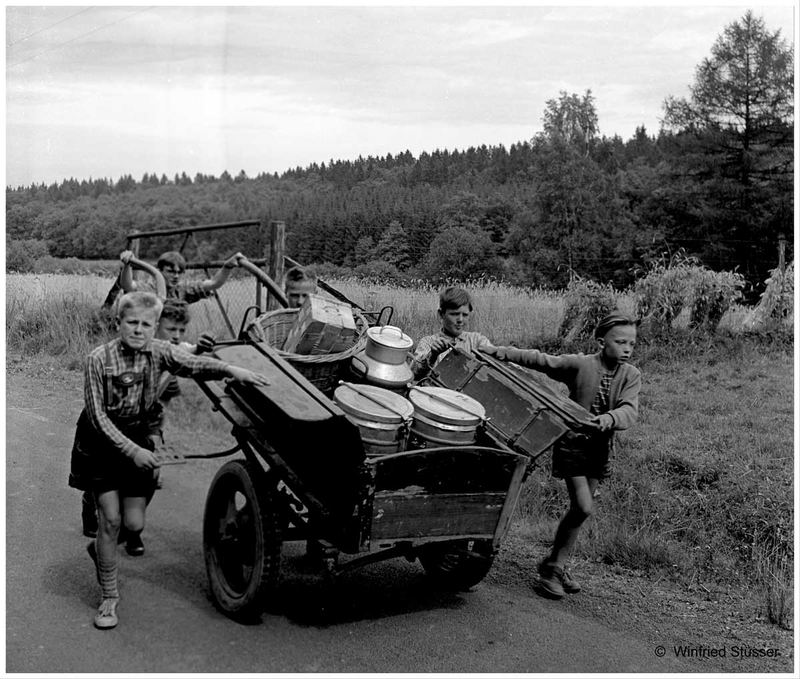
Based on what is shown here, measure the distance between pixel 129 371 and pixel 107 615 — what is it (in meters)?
1.16

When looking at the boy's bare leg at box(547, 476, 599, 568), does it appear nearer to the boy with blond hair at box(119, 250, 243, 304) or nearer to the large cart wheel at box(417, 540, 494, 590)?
the large cart wheel at box(417, 540, 494, 590)

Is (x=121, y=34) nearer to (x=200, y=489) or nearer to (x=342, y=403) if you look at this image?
(x=200, y=489)

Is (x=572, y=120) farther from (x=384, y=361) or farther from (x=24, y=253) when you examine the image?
(x=384, y=361)

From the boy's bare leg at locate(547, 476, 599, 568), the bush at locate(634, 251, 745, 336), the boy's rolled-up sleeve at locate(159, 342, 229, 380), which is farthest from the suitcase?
the bush at locate(634, 251, 745, 336)

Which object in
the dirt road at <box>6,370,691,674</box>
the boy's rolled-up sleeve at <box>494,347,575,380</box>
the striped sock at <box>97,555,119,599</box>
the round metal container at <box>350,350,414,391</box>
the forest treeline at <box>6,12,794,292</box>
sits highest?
the forest treeline at <box>6,12,794,292</box>

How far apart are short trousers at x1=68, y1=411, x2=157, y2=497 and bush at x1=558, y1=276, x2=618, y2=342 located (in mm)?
6837

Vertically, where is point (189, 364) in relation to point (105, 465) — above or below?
above

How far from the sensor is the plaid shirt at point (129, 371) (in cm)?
409

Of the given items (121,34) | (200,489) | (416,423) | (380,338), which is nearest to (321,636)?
(416,423)

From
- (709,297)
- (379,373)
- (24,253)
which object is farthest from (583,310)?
(24,253)

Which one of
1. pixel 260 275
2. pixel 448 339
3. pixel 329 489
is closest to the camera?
pixel 329 489

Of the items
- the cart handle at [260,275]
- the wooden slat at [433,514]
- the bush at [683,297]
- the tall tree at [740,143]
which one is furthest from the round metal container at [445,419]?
the tall tree at [740,143]

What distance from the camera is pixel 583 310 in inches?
401

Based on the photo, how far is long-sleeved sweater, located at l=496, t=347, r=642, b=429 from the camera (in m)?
4.63
